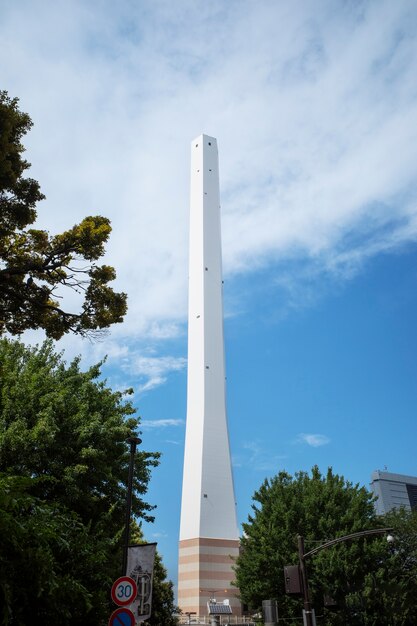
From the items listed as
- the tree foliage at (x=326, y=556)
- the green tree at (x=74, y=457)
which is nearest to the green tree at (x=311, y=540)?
the tree foliage at (x=326, y=556)

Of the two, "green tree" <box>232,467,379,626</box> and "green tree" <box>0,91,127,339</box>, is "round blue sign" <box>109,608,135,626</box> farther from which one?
"green tree" <box>232,467,379,626</box>

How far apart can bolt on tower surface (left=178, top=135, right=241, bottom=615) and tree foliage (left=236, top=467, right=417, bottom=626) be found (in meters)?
14.8

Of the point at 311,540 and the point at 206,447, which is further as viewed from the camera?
the point at 206,447

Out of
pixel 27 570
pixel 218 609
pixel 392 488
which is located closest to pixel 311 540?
pixel 218 609

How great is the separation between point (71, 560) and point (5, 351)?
1121 cm

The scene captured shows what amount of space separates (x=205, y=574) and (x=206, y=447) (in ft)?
36.4

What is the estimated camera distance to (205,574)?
47.3 m

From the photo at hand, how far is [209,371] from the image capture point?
185ft

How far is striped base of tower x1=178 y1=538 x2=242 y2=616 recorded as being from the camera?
153 ft

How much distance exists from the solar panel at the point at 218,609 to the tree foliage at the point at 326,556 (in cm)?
1395

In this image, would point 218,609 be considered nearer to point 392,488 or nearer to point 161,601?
point 161,601

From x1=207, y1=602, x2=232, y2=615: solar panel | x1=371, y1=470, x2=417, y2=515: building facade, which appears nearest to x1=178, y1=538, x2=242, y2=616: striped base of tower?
x1=207, y1=602, x2=232, y2=615: solar panel

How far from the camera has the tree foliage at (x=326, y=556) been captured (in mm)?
29031

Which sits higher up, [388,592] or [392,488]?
[392,488]
